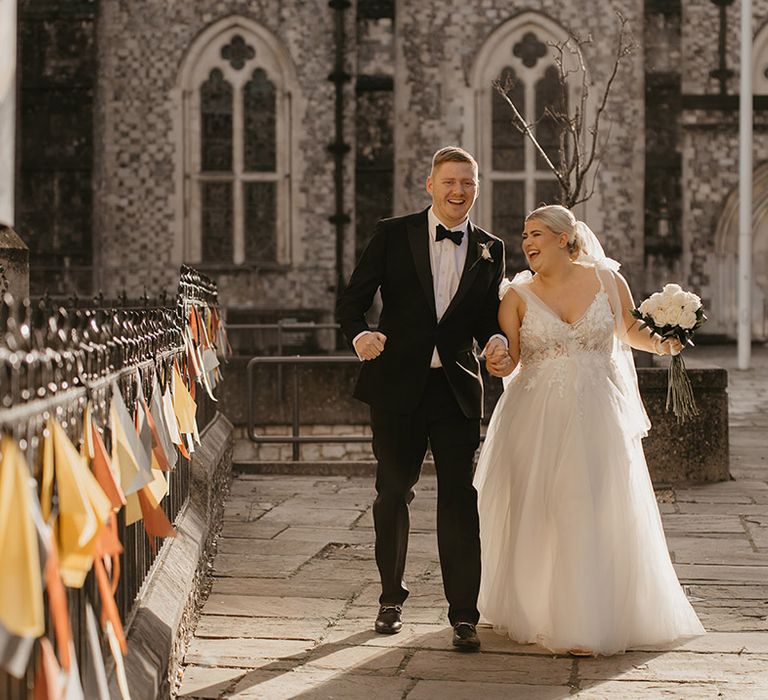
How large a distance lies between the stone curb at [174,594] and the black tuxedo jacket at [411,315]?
3.31ft

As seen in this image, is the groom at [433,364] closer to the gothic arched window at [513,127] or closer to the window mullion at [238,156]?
the gothic arched window at [513,127]

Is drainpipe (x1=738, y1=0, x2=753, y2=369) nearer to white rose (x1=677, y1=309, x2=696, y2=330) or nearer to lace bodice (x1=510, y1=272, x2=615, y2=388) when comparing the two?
white rose (x1=677, y1=309, x2=696, y2=330)

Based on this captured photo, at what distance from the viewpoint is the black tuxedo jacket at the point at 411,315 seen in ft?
17.2

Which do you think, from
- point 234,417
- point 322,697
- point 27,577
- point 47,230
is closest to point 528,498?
point 322,697

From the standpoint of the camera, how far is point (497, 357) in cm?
527

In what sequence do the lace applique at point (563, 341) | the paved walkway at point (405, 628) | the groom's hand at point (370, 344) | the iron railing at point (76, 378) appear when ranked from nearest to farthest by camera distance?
the iron railing at point (76, 378) → the paved walkway at point (405, 628) → the groom's hand at point (370, 344) → the lace applique at point (563, 341)

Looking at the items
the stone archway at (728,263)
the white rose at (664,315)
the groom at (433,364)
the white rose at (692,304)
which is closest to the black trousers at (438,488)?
the groom at (433,364)

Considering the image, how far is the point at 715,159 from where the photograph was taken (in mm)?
22000

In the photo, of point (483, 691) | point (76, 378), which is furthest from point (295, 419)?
point (76, 378)

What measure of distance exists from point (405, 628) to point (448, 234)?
1607 mm

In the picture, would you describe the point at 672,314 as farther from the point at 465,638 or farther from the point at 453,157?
the point at 465,638

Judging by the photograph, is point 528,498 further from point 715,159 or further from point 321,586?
point 715,159

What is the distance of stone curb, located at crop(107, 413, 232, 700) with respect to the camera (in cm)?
395

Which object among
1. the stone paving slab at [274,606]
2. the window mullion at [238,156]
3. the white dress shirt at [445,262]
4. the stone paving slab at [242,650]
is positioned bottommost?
the stone paving slab at [274,606]
